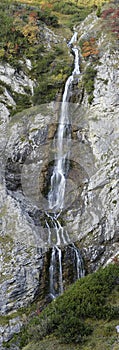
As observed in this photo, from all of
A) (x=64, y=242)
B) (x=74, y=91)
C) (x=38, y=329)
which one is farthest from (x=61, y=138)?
(x=38, y=329)

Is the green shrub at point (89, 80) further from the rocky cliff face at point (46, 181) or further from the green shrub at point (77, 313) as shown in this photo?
the green shrub at point (77, 313)

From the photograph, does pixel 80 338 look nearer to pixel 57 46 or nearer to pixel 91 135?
pixel 91 135

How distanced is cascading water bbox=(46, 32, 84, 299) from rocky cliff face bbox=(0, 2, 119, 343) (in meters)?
0.34

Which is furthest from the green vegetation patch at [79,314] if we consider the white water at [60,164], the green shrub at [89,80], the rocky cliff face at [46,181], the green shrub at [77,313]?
the green shrub at [89,80]

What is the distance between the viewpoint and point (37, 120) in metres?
21.6

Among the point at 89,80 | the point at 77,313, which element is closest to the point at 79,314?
the point at 77,313

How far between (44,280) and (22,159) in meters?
7.16

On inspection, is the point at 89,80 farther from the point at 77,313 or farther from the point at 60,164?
the point at 77,313

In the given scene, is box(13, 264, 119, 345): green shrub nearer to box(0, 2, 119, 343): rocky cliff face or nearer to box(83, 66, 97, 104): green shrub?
box(0, 2, 119, 343): rocky cliff face

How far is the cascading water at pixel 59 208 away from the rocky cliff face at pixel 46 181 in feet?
1.10

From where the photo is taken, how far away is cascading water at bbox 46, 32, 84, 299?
1644 centimetres

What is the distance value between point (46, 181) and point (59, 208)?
1.78m

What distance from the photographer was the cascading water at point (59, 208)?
1644 centimetres

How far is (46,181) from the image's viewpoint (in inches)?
797
